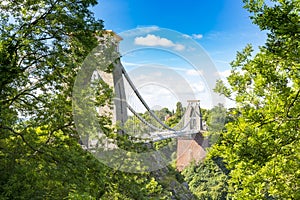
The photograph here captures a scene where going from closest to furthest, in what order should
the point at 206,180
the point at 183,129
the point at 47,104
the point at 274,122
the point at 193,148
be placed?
the point at 274,122, the point at 47,104, the point at 193,148, the point at 183,129, the point at 206,180

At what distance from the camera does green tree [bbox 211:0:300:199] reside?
8.10ft

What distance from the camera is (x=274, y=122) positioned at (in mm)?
2680

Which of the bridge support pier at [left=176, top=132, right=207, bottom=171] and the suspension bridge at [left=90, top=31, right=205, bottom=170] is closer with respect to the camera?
the suspension bridge at [left=90, top=31, right=205, bottom=170]

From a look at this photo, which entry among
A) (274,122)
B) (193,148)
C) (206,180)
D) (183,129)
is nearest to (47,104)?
(274,122)

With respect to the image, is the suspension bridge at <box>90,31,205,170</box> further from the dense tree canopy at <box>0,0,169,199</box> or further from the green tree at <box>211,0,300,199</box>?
the green tree at <box>211,0,300,199</box>

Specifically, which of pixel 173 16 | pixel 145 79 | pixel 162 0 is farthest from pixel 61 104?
pixel 162 0

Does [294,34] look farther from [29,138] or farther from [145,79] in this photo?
[145,79]

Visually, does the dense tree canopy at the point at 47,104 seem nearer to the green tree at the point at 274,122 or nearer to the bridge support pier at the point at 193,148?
the green tree at the point at 274,122

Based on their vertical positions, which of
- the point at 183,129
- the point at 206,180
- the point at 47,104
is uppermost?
the point at 183,129

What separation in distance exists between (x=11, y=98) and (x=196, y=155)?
1644 centimetres

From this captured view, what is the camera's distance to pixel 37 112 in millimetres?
3770

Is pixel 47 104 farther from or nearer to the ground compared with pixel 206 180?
farther from the ground

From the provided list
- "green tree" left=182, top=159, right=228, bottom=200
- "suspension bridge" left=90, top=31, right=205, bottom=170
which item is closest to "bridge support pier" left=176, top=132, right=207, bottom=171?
"suspension bridge" left=90, top=31, right=205, bottom=170

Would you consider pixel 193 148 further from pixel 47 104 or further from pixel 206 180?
pixel 47 104
